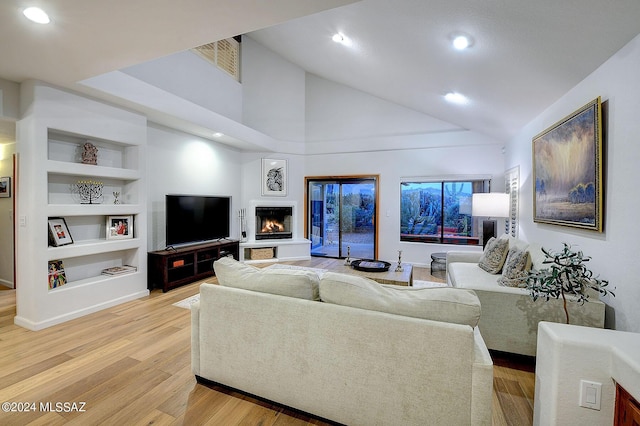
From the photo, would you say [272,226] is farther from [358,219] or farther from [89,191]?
[89,191]

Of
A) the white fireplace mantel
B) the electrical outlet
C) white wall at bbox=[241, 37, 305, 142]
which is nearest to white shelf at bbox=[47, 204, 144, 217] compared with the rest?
the white fireplace mantel

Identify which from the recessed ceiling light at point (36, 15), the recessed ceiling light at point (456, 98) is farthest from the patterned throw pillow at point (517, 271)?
the recessed ceiling light at point (36, 15)

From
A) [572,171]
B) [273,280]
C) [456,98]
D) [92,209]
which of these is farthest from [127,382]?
[456,98]

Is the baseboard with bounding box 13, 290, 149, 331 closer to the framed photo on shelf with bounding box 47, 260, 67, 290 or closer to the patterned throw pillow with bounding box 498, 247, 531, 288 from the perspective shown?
the framed photo on shelf with bounding box 47, 260, 67, 290

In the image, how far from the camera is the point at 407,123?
6.15m

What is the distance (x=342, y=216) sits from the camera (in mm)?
6812

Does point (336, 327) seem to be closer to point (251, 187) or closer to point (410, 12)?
point (410, 12)

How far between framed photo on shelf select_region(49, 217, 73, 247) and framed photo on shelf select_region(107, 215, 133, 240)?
42 cm

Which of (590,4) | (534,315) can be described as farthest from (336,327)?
(590,4)

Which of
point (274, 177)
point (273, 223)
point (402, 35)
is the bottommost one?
point (273, 223)

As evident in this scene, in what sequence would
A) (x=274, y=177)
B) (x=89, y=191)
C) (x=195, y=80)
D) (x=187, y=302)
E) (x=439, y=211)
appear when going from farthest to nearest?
(x=274, y=177)
(x=439, y=211)
(x=195, y=80)
(x=187, y=302)
(x=89, y=191)

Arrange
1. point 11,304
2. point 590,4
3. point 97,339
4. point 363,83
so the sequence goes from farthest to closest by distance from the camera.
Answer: point 363,83
point 11,304
point 97,339
point 590,4

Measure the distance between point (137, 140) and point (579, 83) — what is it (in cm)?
487

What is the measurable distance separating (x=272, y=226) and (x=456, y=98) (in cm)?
438
